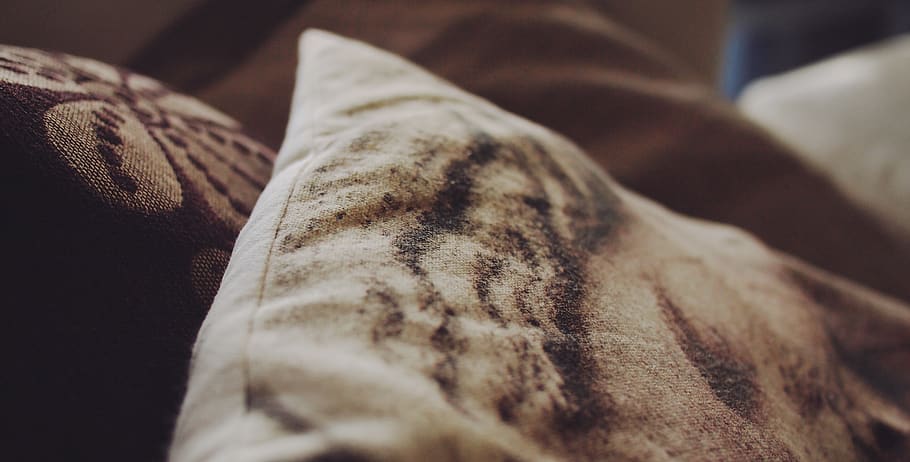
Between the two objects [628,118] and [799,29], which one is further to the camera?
[799,29]

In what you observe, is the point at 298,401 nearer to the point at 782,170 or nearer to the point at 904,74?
the point at 782,170

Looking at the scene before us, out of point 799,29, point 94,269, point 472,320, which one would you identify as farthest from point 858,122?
point 799,29

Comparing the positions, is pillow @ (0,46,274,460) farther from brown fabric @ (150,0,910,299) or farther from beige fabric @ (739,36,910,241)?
beige fabric @ (739,36,910,241)

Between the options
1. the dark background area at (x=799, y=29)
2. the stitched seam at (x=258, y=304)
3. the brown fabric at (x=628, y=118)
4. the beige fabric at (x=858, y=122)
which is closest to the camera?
the stitched seam at (x=258, y=304)

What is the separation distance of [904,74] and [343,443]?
126 centimetres

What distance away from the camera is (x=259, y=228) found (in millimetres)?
268

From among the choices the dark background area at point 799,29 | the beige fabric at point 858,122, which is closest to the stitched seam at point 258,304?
the beige fabric at point 858,122

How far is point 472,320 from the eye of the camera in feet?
0.82

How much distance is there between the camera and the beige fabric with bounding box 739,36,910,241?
857 millimetres

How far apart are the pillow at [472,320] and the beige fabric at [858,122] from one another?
1.69 feet

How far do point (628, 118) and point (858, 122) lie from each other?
0.53 m

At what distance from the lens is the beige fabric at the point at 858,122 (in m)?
0.86

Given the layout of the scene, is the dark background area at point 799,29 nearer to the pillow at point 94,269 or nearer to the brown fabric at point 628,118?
the brown fabric at point 628,118

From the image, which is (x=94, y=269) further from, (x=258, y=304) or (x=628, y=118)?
(x=628, y=118)
